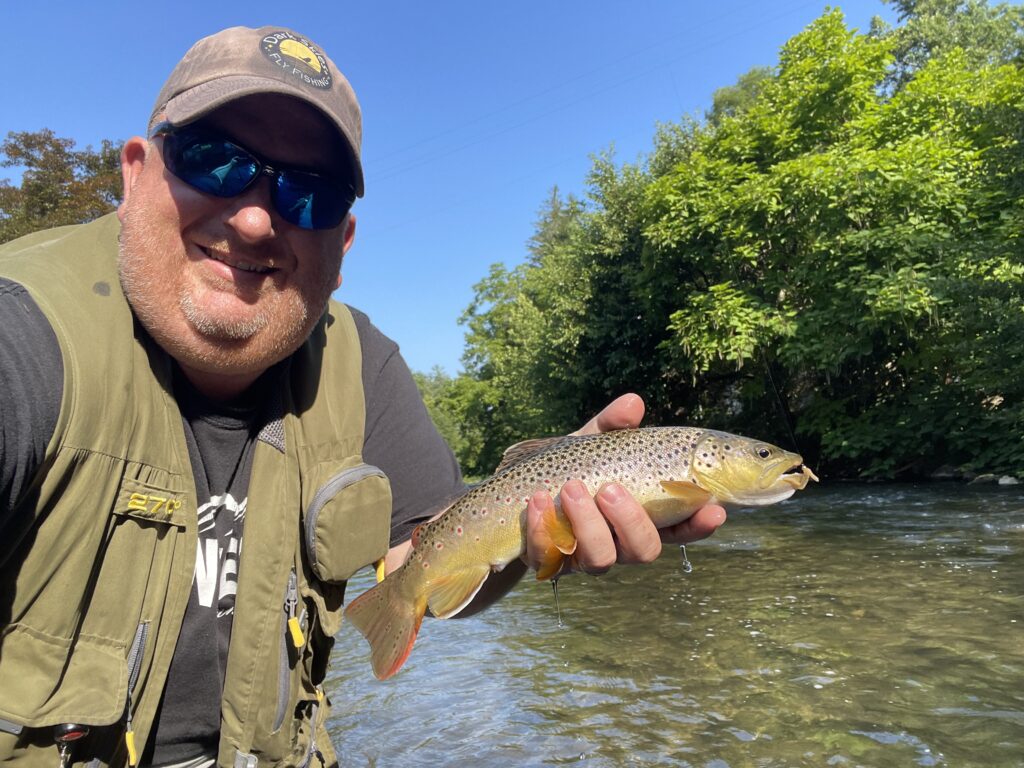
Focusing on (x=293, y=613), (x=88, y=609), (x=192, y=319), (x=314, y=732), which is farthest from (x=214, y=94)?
(x=314, y=732)

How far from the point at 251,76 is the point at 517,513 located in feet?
5.27

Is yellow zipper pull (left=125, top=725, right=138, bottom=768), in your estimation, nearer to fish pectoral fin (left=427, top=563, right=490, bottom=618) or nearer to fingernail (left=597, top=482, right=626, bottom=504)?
fish pectoral fin (left=427, top=563, right=490, bottom=618)

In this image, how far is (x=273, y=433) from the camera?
7.24ft

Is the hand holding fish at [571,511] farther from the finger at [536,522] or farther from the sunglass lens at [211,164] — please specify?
the sunglass lens at [211,164]

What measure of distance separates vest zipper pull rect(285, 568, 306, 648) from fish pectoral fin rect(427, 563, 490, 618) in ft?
1.48

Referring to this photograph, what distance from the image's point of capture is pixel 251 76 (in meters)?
1.96

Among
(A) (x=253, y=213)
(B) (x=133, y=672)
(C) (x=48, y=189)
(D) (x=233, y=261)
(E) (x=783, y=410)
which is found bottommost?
(B) (x=133, y=672)

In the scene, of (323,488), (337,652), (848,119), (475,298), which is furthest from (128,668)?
(475,298)

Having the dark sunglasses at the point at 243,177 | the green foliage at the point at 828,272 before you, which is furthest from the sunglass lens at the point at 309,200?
the green foliage at the point at 828,272

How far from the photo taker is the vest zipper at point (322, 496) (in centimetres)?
220

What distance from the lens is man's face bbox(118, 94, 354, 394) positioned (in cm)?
197

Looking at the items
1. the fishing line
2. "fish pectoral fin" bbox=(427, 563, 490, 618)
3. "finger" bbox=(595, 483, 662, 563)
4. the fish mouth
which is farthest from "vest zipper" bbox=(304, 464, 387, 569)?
the fishing line

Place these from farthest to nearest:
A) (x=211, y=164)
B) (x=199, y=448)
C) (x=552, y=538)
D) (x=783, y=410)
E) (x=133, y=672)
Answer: (x=783, y=410)
(x=552, y=538)
(x=199, y=448)
(x=211, y=164)
(x=133, y=672)

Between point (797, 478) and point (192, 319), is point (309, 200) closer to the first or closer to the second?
point (192, 319)
